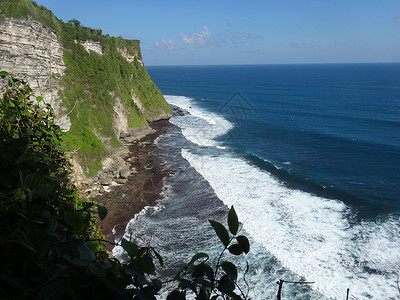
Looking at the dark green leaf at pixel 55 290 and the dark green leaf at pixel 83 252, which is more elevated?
the dark green leaf at pixel 83 252

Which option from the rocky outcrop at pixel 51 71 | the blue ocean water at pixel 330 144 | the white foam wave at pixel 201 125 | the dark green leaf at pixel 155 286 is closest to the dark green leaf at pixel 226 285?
the dark green leaf at pixel 155 286

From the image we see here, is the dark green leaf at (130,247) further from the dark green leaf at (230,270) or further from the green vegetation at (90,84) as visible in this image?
the green vegetation at (90,84)

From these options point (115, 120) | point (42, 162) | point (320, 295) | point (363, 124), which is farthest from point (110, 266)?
point (363, 124)

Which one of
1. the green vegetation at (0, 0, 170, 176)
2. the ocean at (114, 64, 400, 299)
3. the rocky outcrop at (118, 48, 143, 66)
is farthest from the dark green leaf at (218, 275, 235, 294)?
the rocky outcrop at (118, 48, 143, 66)

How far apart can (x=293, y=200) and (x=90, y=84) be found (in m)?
26.6

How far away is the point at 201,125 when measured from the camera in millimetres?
50719

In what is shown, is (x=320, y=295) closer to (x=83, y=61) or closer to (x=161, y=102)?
(x=83, y=61)

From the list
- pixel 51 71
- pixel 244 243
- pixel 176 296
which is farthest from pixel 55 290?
pixel 51 71

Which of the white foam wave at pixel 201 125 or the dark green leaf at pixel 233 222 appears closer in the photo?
the dark green leaf at pixel 233 222

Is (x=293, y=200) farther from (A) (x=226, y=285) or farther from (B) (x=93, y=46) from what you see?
(B) (x=93, y=46)

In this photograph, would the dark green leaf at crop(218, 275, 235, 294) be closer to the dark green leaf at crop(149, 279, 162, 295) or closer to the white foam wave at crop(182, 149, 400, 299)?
the dark green leaf at crop(149, 279, 162, 295)

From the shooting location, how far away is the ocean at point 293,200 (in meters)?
15.9

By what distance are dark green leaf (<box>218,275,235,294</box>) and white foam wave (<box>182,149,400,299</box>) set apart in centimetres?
1486

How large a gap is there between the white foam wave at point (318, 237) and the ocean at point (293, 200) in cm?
7
